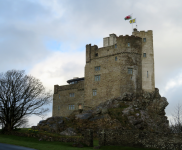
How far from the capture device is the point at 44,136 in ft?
136

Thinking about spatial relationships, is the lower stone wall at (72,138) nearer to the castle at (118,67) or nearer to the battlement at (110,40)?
the castle at (118,67)

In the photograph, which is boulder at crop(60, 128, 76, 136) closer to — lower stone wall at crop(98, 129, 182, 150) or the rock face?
the rock face

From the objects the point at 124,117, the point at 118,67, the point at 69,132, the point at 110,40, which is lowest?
the point at 69,132

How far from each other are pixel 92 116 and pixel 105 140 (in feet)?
59.6

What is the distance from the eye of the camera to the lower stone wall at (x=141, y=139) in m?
30.1

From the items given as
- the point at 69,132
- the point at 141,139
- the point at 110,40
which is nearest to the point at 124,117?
the point at 69,132

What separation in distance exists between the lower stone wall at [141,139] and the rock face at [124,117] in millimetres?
13617

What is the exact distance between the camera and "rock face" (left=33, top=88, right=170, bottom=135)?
167 ft

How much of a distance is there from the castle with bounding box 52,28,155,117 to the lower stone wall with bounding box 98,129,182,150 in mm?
22429

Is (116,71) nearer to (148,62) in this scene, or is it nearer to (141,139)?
(148,62)

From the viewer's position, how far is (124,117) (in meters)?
52.2

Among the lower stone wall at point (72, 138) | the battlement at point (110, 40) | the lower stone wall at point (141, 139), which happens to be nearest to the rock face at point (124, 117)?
the lower stone wall at point (72, 138)

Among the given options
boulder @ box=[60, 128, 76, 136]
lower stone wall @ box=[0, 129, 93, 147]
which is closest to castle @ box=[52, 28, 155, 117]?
boulder @ box=[60, 128, 76, 136]

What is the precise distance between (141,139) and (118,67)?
28234 millimetres
